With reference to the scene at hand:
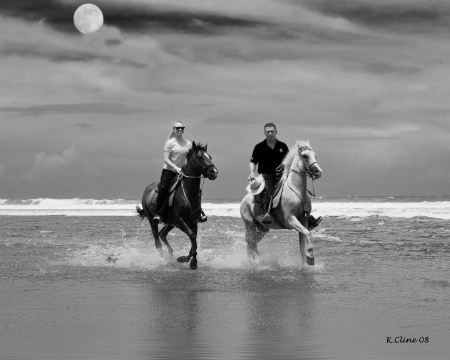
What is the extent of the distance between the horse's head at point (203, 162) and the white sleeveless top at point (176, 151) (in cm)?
46

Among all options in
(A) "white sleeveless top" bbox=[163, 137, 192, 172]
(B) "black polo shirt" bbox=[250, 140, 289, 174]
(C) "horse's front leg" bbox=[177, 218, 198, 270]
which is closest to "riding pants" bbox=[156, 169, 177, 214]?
(A) "white sleeveless top" bbox=[163, 137, 192, 172]

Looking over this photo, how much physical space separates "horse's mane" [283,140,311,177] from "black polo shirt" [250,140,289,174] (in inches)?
8.6

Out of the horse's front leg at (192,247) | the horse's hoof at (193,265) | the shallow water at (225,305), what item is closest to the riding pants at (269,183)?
the shallow water at (225,305)

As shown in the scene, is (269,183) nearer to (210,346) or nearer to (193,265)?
(193,265)

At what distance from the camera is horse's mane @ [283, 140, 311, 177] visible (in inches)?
461

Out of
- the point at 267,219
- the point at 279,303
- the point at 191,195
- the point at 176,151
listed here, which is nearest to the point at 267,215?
the point at 267,219

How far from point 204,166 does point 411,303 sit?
4893 millimetres

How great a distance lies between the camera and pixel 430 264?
1231 centimetres

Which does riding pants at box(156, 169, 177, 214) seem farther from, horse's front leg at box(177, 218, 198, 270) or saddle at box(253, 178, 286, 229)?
saddle at box(253, 178, 286, 229)

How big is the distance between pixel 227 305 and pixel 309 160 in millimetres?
4202

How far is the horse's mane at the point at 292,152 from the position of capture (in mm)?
11703

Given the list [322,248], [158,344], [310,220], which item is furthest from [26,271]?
[322,248]

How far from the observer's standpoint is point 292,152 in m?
11.9

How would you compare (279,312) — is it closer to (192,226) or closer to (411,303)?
(411,303)
